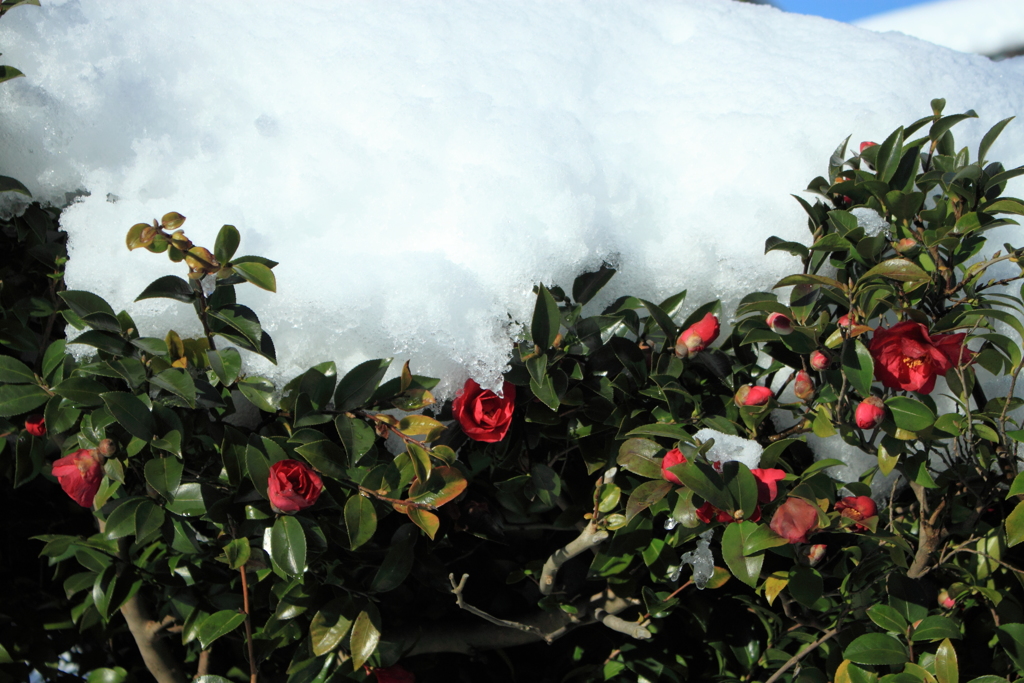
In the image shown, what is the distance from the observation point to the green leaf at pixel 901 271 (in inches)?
33.5

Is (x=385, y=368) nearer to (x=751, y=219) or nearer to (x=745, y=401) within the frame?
(x=745, y=401)

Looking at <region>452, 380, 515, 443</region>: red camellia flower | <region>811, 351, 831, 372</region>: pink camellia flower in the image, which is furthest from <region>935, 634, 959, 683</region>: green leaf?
<region>452, 380, 515, 443</region>: red camellia flower

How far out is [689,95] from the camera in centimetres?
119

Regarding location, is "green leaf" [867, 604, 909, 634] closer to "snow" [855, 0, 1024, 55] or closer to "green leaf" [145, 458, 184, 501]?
"green leaf" [145, 458, 184, 501]

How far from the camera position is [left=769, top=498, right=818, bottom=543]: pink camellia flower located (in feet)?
2.61

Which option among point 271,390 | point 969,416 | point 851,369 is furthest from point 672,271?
point 271,390

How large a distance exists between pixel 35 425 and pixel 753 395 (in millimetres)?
977

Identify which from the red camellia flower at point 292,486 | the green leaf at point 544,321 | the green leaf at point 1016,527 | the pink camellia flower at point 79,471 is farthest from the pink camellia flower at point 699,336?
the pink camellia flower at point 79,471

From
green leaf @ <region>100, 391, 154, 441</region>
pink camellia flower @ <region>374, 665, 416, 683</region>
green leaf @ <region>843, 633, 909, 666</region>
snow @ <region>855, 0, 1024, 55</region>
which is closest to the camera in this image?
green leaf @ <region>100, 391, 154, 441</region>

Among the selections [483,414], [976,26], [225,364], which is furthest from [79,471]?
[976,26]

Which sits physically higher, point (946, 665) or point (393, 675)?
point (946, 665)

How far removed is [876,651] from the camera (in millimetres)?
882

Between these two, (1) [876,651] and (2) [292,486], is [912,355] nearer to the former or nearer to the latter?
(1) [876,651]

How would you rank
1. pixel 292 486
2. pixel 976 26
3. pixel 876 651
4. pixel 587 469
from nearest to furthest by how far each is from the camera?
pixel 292 486
pixel 876 651
pixel 587 469
pixel 976 26
